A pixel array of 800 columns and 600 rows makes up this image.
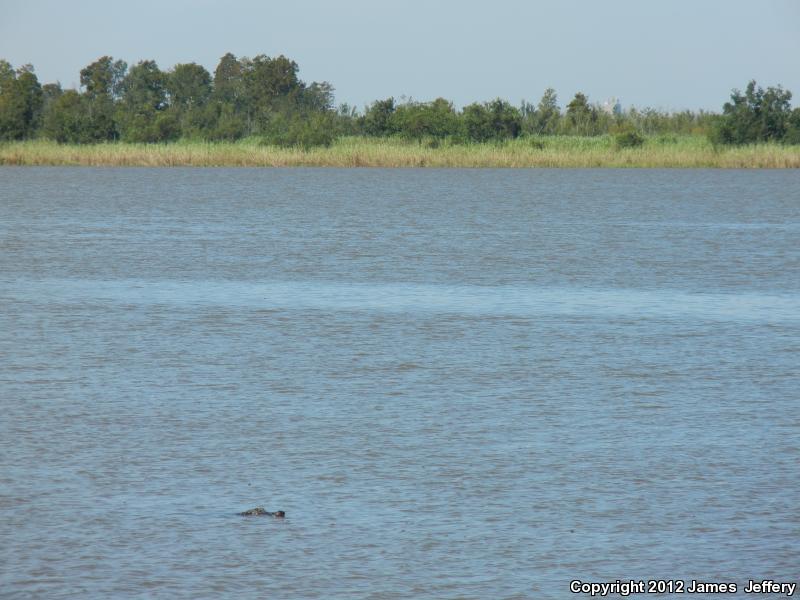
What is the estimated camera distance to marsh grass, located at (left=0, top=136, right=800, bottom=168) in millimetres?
64812

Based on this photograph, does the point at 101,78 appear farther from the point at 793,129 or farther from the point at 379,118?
the point at 793,129

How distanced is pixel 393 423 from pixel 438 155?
58.2m

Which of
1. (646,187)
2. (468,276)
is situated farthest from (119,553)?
(646,187)

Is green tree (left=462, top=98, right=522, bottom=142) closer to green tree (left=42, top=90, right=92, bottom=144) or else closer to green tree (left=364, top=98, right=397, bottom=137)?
green tree (left=364, top=98, right=397, bottom=137)

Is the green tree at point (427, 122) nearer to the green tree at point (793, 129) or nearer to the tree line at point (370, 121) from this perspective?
the tree line at point (370, 121)

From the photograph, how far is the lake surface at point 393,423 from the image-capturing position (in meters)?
6.19

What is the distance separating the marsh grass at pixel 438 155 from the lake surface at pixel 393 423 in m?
43.6

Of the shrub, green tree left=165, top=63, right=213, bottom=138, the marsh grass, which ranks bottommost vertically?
the marsh grass

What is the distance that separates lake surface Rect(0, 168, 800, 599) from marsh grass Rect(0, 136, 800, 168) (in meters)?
43.6

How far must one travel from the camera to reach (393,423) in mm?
8953

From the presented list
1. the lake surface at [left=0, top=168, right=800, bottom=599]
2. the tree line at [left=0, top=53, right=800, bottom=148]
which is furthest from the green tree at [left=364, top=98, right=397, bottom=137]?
the lake surface at [left=0, top=168, right=800, bottom=599]

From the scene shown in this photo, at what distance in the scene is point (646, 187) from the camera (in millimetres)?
50281

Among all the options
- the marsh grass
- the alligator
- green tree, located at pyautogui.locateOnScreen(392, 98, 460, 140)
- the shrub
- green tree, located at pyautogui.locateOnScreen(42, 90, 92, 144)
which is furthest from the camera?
green tree, located at pyautogui.locateOnScreen(42, 90, 92, 144)

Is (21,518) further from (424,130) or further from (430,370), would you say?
(424,130)
